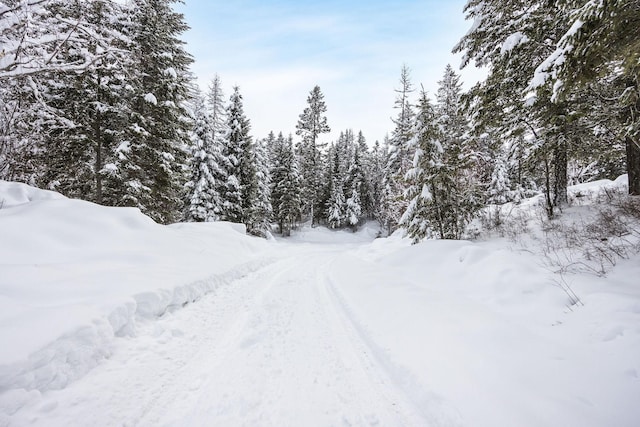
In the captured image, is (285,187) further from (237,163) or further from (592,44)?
(592,44)

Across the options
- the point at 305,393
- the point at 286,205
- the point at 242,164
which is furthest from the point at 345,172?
the point at 305,393

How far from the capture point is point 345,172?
1827 inches

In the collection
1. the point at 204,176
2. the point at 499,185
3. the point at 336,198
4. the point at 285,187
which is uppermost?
the point at 285,187

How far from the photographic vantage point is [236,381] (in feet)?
9.64

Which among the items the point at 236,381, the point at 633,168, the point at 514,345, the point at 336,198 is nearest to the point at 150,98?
the point at 236,381

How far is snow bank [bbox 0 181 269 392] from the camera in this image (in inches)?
107

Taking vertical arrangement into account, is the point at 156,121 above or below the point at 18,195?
above

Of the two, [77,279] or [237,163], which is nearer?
[77,279]

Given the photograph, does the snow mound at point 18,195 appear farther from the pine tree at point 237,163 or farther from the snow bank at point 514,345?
the pine tree at point 237,163

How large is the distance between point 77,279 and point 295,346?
12.3 feet

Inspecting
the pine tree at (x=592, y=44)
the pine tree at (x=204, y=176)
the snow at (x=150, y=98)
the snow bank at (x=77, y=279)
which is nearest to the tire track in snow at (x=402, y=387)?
the snow bank at (x=77, y=279)

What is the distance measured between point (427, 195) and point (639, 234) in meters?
5.57

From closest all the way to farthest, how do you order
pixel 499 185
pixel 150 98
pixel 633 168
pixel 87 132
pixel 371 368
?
pixel 371 368
pixel 633 168
pixel 87 132
pixel 150 98
pixel 499 185

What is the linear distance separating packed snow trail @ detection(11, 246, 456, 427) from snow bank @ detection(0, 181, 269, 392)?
0.31m
